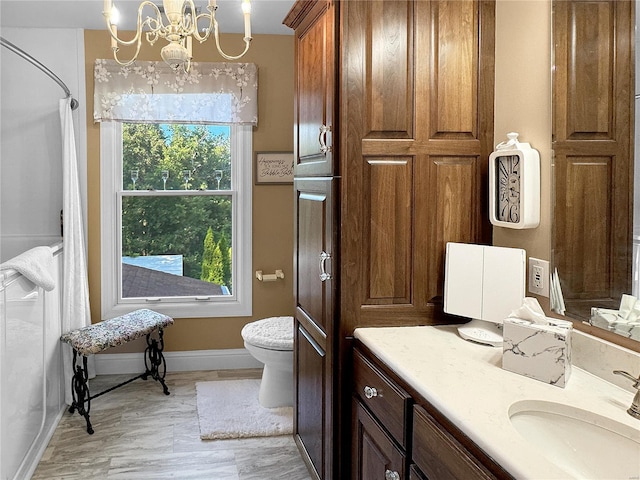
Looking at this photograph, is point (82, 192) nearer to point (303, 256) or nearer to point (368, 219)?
point (303, 256)

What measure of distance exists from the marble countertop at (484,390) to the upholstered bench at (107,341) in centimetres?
188

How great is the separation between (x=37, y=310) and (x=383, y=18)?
6.98 ft

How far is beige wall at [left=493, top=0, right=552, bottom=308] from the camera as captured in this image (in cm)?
200

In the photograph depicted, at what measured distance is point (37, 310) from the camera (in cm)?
304

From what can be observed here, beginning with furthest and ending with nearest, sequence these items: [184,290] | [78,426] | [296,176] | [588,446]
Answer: [184,290] < [78,426] < [296,176] < [588,446]

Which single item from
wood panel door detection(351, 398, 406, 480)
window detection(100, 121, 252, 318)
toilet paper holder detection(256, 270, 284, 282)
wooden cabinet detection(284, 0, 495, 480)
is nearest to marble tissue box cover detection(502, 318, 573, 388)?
wood panel door detection(351, 398, 406, 480)

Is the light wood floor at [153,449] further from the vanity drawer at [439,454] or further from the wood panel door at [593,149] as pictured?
the wood panel door at [593,149]

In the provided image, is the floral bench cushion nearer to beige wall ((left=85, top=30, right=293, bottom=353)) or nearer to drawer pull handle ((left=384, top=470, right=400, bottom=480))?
beige wall ((left=85, top=30, right=293, bottom=353))

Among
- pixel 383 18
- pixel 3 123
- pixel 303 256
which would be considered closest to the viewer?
pixel 383 18

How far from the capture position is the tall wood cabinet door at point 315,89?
7.40 ft

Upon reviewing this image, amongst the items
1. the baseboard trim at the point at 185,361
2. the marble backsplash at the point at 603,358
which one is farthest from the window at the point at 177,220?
the marble backsplash at the point at 603,358

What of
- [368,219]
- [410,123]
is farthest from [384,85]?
[368,219]

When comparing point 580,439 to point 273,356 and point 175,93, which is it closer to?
point 273,356

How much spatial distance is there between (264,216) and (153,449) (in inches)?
72.0
